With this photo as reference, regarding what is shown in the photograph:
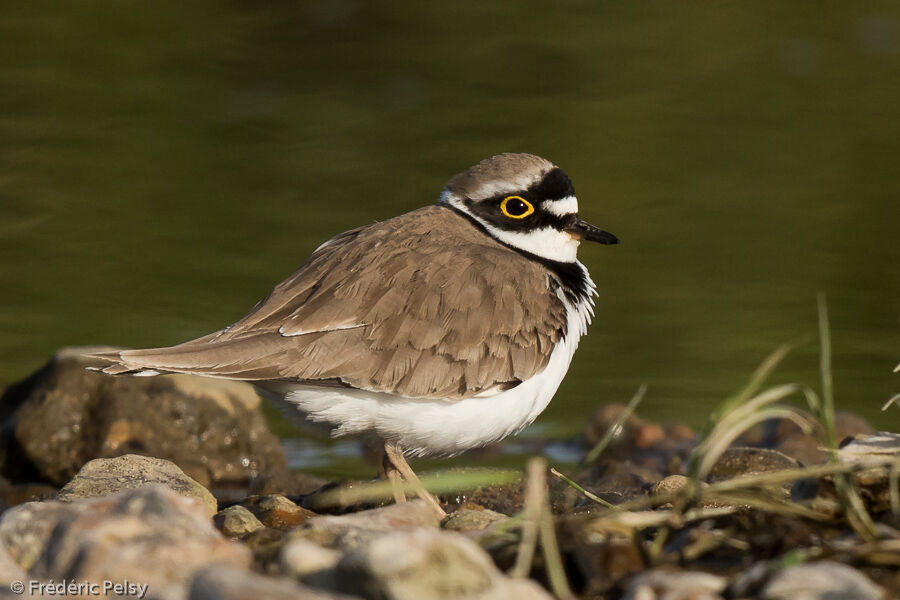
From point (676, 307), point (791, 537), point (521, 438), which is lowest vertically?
A: point (521, 438)

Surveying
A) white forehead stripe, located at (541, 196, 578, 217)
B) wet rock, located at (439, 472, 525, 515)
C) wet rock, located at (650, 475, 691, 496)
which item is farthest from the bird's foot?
white forehead stripe, located at (541, 196, 578, 217)

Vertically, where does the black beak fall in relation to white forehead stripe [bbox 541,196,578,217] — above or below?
below

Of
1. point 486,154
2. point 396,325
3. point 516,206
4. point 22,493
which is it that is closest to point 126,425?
point 22,493

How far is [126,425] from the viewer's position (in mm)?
8117

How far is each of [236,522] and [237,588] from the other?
2.19 meters

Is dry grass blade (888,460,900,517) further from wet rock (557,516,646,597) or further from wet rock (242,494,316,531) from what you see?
wet rock (242,494,316,531)

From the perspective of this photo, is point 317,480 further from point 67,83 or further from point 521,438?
point 67,83

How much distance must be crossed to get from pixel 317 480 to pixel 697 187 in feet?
20.4

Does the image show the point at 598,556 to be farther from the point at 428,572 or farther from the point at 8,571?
the point at 8,571

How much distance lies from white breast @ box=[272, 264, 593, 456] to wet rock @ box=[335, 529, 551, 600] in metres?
2.23

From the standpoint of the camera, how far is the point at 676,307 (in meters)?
10.4

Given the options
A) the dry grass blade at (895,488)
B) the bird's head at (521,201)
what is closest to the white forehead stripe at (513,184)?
the bird's head at (521,201)

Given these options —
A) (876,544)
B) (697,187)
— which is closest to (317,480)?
(876,544)

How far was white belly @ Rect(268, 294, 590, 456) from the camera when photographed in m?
5.93
